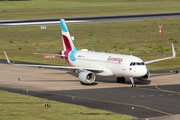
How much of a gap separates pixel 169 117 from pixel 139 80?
22.7 metres

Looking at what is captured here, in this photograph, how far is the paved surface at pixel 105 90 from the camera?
3972 cm

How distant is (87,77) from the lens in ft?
179

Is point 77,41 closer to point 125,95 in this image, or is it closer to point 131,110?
point 125,95

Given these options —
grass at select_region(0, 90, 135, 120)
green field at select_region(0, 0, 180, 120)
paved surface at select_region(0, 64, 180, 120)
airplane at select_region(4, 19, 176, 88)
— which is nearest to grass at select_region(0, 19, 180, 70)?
green field at select_region(0, 0, 180, 120)

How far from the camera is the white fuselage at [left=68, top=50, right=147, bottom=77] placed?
5175 centimetres

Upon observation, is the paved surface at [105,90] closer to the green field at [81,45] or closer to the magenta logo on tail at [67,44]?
the green field at [81,45]

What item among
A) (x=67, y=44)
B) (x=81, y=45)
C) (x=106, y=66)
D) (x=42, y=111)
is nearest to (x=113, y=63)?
(x=106, y=66)

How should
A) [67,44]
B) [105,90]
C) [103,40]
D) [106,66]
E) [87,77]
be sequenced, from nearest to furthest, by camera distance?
1. [105,90]
2. [87,77]
3. [106,66]
4. [67,44]
5. [103,40]

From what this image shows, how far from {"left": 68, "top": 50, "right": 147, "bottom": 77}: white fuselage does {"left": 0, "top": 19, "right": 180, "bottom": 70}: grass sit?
17.9 metres

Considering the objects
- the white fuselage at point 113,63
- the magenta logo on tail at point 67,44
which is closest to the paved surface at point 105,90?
the white fuselage at point 113,63

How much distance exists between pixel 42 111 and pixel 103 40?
77.4 m

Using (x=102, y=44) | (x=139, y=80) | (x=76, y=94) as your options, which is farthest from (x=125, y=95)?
(x=102, y=44)

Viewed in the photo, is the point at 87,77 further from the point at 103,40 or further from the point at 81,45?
the point at 103,40

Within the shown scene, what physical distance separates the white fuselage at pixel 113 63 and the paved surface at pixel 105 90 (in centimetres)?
212
